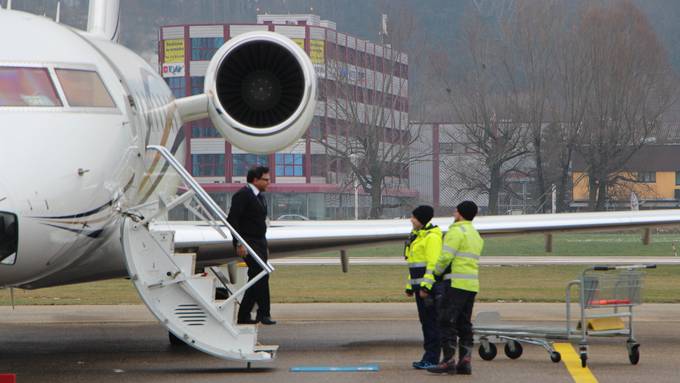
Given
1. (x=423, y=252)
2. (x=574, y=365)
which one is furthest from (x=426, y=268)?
(x=574, y=365)

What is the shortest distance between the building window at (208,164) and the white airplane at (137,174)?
6184cm

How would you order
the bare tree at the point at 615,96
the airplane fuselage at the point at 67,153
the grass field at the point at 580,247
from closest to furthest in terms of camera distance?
1. the airplane fuselage at the point at 67,153
2. the grass field at the point at 580,247
3. the bare tree at the point at 615,96

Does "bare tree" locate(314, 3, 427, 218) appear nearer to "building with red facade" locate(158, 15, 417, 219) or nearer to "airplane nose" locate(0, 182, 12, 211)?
"building with red facade" locate(158, 15, 417, 219)

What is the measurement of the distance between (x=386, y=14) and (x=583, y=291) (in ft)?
187

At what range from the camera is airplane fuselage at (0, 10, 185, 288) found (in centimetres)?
988

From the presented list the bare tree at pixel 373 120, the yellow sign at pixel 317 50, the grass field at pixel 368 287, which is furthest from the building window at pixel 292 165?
the grass field at pixel 368 287

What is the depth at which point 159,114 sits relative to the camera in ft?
44.9

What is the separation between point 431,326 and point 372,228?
2.37 meters

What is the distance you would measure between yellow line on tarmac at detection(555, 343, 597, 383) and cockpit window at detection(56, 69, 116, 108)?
4929 millimetres

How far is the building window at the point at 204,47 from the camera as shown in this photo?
2997 inches

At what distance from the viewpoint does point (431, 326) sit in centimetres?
1243

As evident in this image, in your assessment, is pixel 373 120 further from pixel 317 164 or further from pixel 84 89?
pixel 84 89

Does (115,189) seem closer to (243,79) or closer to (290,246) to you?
(290,246)

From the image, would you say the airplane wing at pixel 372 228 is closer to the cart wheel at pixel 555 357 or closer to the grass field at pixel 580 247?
the cart wheel at pixel 555 357
